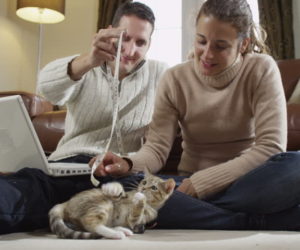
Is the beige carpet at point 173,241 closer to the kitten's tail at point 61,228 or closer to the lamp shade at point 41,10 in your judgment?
the kitten's tail at point 61,228

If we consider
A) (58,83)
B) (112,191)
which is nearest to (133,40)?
(58,83)

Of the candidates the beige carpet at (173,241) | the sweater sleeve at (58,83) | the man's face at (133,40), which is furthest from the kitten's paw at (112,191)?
the man's face at (133,40)

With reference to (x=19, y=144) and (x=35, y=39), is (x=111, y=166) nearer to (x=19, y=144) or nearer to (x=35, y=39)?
(x=19, y=144)

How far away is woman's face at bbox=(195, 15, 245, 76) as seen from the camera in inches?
48.3

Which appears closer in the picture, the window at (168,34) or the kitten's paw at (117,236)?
the kitten's paw at (117,236)

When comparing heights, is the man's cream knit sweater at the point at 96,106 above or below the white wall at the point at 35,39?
below

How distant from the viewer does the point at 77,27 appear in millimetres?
3854

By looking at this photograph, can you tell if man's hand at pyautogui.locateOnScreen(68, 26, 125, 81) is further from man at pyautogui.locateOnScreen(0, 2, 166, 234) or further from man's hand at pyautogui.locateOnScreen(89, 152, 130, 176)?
man's hand at pyautogui.locateOnScreen(89, 152, 130, 176)

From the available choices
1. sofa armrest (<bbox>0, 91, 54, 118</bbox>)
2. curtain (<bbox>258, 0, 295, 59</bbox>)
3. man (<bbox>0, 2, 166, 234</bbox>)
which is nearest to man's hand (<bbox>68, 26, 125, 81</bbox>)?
man (<bbox>0, 2, 166, 234</bbox>)

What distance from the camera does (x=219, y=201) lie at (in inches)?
43.0

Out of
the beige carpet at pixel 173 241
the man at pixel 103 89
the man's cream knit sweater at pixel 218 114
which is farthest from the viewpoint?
the man at pixel 103 89

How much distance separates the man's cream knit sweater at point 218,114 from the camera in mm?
1214

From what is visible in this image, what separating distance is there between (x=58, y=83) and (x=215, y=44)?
21.2 inches

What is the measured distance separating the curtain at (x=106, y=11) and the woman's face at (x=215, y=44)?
2.44 meters
